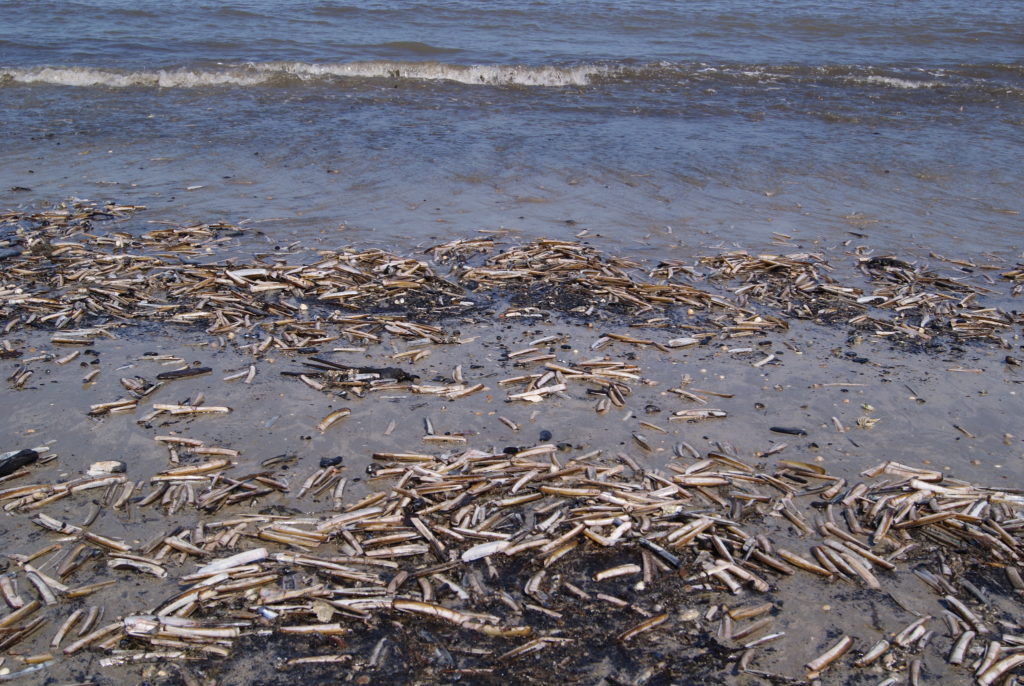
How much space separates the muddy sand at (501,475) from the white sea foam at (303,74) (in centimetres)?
1122

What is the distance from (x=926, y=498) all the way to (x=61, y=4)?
26893 mm

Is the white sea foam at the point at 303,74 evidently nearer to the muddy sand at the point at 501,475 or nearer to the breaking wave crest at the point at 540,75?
the breaking wave crest at the point at 540,75

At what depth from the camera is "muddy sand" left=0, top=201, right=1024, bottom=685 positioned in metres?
3.56

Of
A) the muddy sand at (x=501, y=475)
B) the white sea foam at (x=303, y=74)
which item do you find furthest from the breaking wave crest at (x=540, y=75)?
the muddy sand at (x=501, y=475)

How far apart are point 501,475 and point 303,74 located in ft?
51.8

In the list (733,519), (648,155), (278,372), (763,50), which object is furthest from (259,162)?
(763,50)

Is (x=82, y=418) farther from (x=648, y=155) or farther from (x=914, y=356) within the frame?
(x=648, y=155)

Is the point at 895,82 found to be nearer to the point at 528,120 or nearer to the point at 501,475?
the point at 528,120

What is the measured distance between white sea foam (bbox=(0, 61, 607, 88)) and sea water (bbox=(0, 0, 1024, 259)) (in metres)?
0.07

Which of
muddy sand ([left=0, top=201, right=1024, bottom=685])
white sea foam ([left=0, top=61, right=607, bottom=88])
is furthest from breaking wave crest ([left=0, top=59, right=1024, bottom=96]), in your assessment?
muddy sand ([left=0, top=201, right=1024, bottom=685])

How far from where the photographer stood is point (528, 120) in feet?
49.5

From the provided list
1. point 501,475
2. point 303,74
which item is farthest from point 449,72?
point 501,475

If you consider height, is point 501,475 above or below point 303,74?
below

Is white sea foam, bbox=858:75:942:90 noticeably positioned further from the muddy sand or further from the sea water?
the muddy sand
